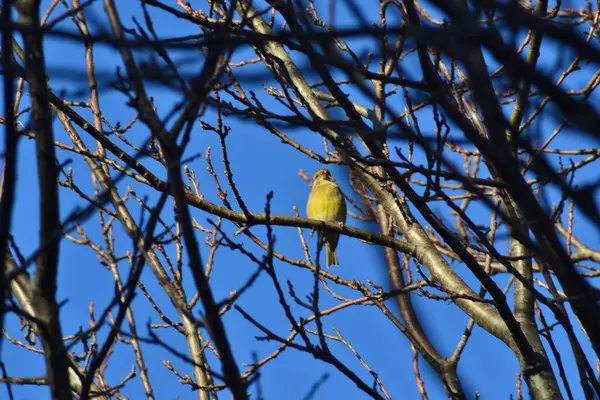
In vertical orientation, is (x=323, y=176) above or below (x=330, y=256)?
above

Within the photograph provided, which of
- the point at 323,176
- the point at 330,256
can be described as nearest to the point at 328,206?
the point at 330,256

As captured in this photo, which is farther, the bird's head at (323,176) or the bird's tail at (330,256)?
the bird's head at (323,176)

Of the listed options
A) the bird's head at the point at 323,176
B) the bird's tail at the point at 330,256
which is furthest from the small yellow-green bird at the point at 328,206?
the bird's head at the point at 323,176

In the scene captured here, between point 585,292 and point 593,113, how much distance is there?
42 centimetres

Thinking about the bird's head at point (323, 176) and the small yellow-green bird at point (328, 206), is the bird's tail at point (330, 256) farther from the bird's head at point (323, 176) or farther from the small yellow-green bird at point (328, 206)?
the bird's head at point (323, 176)

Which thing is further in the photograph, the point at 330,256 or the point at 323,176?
the point at 323,176

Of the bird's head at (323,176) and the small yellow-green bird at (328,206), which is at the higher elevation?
the bird's head at (323,176)

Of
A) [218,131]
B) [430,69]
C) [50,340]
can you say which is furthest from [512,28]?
[218,131]

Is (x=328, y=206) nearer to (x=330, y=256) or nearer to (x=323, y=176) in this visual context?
(x=330, y=256)

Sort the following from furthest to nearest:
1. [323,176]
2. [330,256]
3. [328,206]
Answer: [323,176] < [328,206] < [330,256]

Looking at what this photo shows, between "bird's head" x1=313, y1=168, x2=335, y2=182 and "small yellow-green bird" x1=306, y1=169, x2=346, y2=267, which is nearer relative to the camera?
"small yellow-green bird" x1=306, y1=169, x2=346, y2=267

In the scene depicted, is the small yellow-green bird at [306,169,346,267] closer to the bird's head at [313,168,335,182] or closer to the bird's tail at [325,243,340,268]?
the bird's tail at [325,243,340,268]

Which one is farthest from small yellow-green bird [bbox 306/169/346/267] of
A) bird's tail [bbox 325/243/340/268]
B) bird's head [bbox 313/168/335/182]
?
bird's head [bbox 313/168/335/182]

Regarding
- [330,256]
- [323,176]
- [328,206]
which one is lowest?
[330,256]
